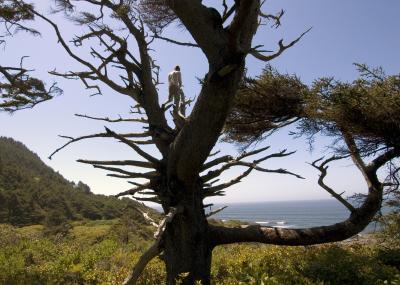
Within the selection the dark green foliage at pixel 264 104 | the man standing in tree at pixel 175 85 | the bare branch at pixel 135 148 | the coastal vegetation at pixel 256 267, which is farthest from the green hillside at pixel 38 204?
the bare branch at pixel 135 148

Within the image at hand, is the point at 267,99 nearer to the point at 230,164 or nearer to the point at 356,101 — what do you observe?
the point at 356,101

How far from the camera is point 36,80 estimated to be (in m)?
10.6

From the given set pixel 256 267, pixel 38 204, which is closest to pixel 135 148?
pixel 256 267

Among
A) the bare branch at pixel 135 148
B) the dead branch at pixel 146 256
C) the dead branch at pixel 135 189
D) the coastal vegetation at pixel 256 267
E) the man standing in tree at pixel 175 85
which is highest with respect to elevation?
the man standing in tree at pixel 175 85

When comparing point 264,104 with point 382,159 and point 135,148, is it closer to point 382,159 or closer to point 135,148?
point 382,159

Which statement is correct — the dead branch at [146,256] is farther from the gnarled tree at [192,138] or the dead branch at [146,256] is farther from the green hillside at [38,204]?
the green hillside at [38,204]

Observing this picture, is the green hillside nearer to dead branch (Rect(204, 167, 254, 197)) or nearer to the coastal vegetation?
the coastal vegetation

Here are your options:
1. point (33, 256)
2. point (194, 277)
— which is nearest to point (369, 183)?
point (194, 277)

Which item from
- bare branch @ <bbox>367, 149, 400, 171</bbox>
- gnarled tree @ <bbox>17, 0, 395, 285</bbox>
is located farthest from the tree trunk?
bare branch @ <bbox>367, 149, 400, 171</bbox>

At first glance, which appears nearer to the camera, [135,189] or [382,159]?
[135,189]

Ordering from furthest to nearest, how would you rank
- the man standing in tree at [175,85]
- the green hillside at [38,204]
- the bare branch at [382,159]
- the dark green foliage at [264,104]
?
the green hillside at [38,204], the dark green foliage at [264,104], the bare branch at [382,159], the man standing in tree at [175,85]

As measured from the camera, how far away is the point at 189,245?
4734mm

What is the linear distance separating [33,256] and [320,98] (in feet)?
37.2

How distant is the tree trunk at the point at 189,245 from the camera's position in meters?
4.64
